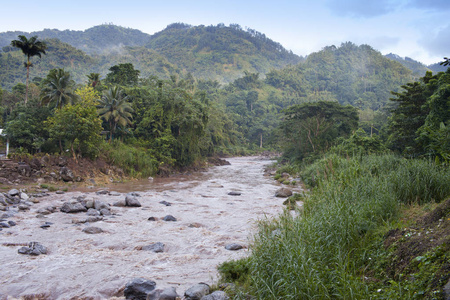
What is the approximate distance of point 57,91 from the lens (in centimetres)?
2689

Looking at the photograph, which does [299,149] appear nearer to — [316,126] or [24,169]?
[316,126]

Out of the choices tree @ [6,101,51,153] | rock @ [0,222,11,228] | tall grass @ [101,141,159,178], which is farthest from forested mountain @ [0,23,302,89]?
rock @ [0,222,11,228]

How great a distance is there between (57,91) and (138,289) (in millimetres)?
26973

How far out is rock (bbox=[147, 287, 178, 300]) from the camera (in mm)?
5082

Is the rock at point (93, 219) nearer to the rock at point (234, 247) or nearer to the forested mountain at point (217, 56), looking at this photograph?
the rock at point (234, 247)

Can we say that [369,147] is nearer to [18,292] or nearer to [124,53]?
[18,292]

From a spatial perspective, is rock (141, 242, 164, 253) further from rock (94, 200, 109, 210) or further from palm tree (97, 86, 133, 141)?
palm tree (97, 86, 133, 141)

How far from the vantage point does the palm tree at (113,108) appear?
2744cm

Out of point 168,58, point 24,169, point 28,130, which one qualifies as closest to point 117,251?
point 24,169

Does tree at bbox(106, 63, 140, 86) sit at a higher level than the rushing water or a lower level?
higher

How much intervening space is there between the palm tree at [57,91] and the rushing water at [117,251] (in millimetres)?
16492

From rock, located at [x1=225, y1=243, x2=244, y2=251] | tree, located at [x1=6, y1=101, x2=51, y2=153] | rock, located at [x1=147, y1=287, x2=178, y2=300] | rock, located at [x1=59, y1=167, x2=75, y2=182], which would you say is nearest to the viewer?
rock, located at [x1=147, y1=287, x2=178, y2=300]

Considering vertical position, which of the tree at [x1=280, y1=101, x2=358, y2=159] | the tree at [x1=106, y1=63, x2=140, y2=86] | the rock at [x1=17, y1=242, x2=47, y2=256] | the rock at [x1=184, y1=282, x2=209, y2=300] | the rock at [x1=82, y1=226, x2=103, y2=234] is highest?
the tree at [x1=106, y1=63, x2=140, y2=86]

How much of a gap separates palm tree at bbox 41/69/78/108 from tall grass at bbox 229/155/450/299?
27.0 meters
